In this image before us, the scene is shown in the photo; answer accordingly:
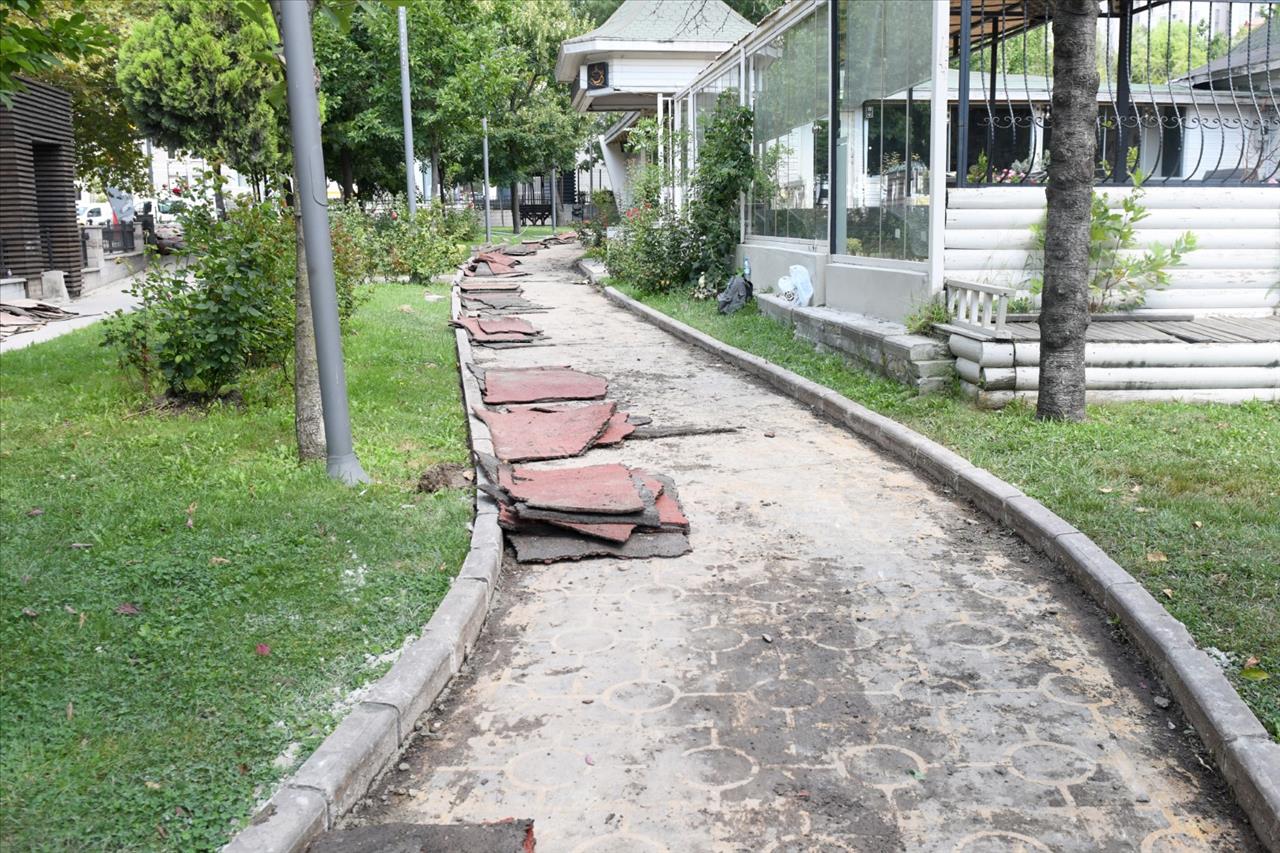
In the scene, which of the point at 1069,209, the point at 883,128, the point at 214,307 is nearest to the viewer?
the point at 1069,209

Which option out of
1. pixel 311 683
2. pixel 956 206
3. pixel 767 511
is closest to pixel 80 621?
pixel 311 683

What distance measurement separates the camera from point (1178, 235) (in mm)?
9938

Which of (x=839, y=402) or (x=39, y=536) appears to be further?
(x=839, y=402)

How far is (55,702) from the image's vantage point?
368cm

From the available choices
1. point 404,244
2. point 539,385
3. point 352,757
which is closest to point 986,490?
point 352,757

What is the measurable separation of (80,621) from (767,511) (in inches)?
145

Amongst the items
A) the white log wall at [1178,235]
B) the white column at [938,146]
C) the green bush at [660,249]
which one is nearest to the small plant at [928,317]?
the white column at [938,146]

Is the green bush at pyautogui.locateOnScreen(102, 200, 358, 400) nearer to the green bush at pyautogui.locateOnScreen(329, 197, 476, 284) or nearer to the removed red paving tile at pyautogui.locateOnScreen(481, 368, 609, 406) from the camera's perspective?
the removed red paving tile at pyautogui.locateOnScreen(481, 368, 609, 406)

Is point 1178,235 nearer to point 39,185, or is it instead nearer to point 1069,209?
point 1069,209

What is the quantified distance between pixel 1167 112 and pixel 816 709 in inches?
352

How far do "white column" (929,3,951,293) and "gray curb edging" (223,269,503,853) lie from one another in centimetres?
567

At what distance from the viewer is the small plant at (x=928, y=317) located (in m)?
9.30

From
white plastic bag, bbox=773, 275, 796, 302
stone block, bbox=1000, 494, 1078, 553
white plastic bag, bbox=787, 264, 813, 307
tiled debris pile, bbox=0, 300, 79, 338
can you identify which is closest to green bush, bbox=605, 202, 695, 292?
white plastic bag, bbox=773, 275, 796, 302

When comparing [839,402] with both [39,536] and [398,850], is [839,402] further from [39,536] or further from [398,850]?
[398,850]
